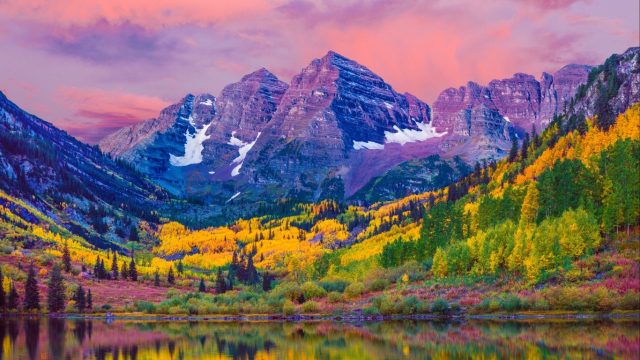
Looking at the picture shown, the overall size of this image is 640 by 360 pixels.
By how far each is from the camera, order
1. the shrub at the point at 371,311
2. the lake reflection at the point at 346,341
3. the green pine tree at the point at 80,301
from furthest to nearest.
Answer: the green pine tree at the point at 80,301 < the shrub at the point at 371,311 < the lake reflection at the point at 346,341

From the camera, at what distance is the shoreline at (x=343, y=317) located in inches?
4082

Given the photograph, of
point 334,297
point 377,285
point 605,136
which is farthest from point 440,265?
point 605,136

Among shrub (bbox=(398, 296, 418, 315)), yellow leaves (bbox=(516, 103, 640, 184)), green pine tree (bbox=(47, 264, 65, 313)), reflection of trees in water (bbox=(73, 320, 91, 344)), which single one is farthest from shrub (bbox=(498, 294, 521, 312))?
green pine tree (bbox=(47, 264, 65, 313))

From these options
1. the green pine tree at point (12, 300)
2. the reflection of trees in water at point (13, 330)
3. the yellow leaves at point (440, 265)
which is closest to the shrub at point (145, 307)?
the green pine tree at point (12, 300)

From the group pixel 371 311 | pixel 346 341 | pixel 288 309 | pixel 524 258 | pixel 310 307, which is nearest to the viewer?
pixel 346 341

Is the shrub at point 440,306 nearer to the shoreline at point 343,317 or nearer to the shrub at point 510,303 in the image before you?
the shoreline at point 343,317

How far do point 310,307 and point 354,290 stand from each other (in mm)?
14087

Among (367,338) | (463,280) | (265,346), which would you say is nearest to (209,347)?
(265,346)

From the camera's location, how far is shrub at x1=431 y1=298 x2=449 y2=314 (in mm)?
125750

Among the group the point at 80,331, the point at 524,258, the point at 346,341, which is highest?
the point at 524,258

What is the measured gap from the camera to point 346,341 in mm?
→ 93188

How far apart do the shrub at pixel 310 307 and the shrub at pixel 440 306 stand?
108 ft

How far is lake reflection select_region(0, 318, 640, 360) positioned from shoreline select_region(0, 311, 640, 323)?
6.19 m

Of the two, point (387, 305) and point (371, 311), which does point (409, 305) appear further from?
point (371, 311)
